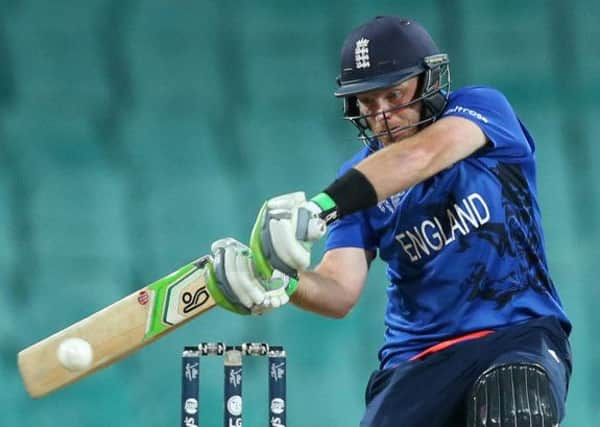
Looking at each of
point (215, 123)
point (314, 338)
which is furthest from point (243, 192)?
point (314, 338)

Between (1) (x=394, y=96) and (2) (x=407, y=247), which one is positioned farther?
(2) (x=407, y=247)

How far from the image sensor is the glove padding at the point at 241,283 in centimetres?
221

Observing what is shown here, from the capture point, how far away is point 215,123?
4.57 m

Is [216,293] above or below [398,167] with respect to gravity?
below

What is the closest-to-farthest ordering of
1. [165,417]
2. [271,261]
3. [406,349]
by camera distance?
[271,261] < [406,349] < [165,417]

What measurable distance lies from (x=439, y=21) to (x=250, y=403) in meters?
1.52

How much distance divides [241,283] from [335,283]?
75 centimetres

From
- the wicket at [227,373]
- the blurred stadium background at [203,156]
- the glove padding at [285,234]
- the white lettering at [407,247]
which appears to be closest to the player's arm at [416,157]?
the glove padding at [285,234]

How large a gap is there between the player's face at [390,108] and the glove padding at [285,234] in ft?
1.73

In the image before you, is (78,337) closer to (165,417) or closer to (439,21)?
(165,417)

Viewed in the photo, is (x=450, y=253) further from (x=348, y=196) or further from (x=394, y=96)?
(x=348, y=196)

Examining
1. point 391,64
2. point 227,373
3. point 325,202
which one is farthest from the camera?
point 227,373

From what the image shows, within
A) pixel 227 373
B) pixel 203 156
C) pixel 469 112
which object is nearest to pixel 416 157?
pixel 469 112

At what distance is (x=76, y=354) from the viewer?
2.42 meters
